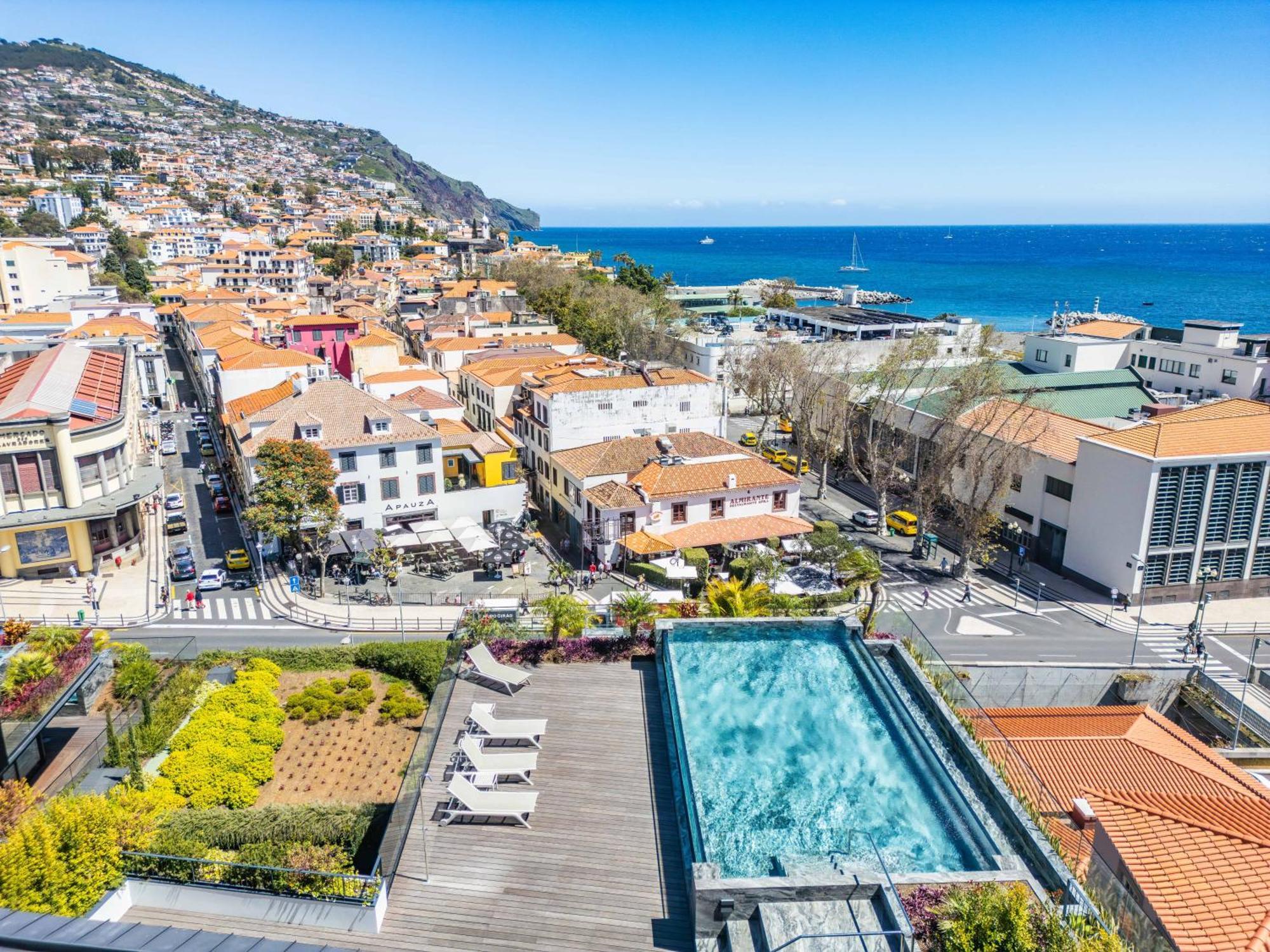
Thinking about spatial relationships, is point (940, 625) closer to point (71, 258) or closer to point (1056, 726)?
point (1056, 726)

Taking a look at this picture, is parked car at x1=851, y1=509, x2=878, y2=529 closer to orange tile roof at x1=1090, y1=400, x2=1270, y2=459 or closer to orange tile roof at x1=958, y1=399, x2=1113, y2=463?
orange tile roof at x1=958, y1=399, x2=1113, y2=463

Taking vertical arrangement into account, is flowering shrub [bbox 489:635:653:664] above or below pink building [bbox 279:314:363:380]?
below

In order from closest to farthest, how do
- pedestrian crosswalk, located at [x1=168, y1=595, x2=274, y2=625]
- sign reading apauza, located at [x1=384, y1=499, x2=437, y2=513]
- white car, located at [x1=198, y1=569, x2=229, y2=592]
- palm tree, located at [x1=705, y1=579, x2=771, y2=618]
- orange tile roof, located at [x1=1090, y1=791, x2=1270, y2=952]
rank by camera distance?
orange tile roof, located at [x1=1090, y1=791, x2=1270, y2=952]
palm tree, located at [x1=705, y1=579, x2=771, y2=618]
pedestrian crosswalk, located at [x1=168, y1=595, x2=274, y2=625]
white car, located at [x1=198, y1=569, x2=229, y2=592]
sign reading apauza, located at [x1=384, y1=499, x2=437, y2=513]

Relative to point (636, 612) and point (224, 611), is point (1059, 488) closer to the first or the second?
point (636, 612)

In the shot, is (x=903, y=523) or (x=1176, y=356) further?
(x=1176, y=356)

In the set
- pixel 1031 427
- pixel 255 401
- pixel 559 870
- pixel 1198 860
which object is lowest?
pixel 1198 860

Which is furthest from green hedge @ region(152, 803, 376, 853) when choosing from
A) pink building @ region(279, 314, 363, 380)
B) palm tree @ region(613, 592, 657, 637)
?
pink building @ region(279, 314, 363, 380)

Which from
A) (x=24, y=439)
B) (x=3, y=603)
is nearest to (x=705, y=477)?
(x=24, y=439)
